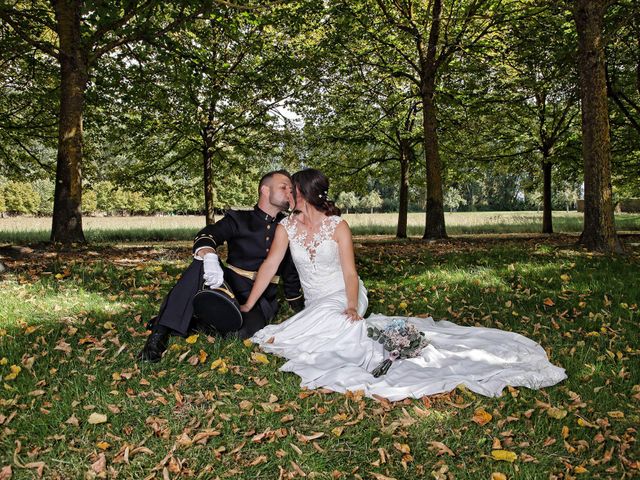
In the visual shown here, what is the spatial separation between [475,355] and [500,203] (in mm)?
89724

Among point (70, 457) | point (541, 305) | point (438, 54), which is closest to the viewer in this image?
point (70, 457)

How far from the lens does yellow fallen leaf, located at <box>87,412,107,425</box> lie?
3.70 metres

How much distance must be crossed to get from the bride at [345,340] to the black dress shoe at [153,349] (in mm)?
1038

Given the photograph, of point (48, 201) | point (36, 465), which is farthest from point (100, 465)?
point (48, 201)

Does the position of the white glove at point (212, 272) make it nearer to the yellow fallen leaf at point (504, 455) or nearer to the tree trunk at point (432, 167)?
the yellow fallen leaf at point (504, 455)

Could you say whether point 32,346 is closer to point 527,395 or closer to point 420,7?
point 527,395

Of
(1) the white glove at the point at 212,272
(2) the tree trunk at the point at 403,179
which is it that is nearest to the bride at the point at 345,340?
(1) the white glove at the point at 212,272

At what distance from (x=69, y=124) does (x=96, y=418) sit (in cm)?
1021

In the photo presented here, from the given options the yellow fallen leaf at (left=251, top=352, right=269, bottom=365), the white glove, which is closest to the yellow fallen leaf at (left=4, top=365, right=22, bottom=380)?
the white glove

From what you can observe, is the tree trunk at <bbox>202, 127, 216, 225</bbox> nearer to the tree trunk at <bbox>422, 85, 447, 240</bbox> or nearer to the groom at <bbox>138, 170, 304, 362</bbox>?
the tree trunk at <bbox>422, 85, 447, 240</bbox>

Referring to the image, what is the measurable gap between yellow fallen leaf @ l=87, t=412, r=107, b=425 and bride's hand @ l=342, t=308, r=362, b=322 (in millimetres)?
2564

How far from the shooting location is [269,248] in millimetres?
5887

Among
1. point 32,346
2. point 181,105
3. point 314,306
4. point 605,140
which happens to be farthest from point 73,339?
point 181,105

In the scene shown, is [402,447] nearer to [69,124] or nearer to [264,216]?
[264,216]
